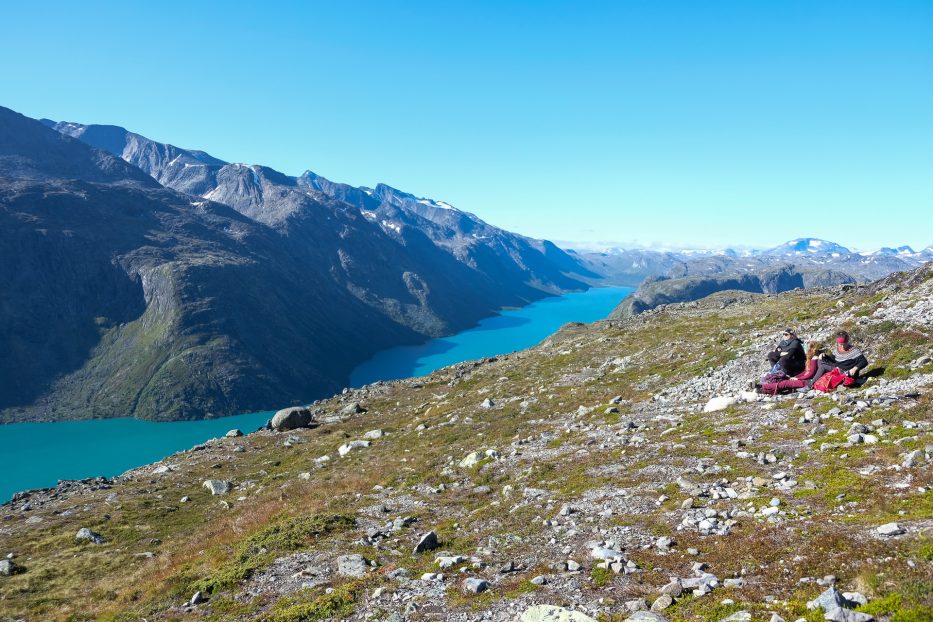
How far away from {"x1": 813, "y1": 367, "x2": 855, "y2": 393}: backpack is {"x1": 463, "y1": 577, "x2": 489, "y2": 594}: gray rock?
60.8 ft

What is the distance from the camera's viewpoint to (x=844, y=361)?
21.8 meters

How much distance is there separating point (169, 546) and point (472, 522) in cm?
1762

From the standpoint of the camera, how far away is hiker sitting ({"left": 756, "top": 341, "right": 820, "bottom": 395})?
22875 mm

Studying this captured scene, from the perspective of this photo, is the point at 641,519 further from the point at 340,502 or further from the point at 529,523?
the point at 340,502

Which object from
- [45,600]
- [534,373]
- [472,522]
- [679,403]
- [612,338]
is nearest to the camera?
[472,522]

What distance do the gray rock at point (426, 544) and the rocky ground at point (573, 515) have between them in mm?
58

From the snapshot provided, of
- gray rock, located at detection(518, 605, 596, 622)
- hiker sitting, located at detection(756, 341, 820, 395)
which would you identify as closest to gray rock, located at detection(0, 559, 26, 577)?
gray rock, located at detection(518, 605, 596, 622)

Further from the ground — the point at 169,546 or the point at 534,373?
the point at 534,373

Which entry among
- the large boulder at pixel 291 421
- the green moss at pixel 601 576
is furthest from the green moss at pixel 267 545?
the large boulder at pixel 291 421

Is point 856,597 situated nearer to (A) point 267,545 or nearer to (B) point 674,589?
(B) point 674,589

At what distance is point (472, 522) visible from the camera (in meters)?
17.8

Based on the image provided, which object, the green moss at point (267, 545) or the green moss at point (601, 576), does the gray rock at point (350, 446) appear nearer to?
the green moss at point (267, 545)

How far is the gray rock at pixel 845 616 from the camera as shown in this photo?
759 cm

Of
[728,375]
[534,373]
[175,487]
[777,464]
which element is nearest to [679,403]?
[728,375]
